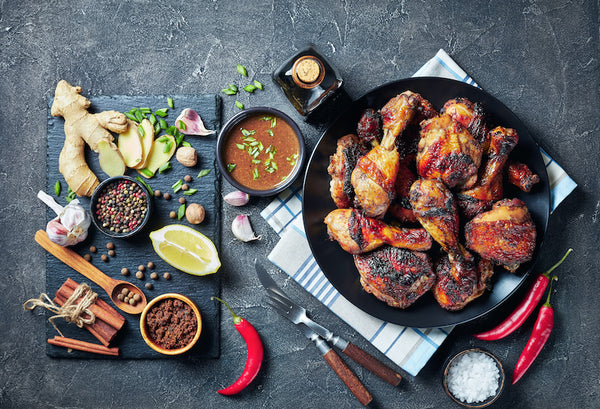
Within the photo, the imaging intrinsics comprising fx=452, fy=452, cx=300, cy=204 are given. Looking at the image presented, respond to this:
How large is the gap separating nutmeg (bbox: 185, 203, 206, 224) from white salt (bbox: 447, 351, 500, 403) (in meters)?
1.88

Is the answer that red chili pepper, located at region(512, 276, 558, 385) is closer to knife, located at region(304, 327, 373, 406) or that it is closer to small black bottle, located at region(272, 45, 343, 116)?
knife, located at region(304, 327, 373, 406)

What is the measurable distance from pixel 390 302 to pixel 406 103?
1166mm

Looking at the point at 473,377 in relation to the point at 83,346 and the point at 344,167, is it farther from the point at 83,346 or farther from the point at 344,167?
the point at 83,346

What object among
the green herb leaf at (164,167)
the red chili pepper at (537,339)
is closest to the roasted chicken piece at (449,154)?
the red chili pepper at (537,339)

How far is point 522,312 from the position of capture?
2910mm

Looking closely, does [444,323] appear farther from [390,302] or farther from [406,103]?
[406,103]

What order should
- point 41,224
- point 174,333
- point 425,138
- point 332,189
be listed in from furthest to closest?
point 41,224 → point 174,333 → point 332,189 → point 425,138

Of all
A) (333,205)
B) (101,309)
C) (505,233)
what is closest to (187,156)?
(333,205)

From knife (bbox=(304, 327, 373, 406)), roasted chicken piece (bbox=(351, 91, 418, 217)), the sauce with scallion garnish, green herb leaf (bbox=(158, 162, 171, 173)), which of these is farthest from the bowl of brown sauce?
knife (bbox=(304, 327, 373, 406))

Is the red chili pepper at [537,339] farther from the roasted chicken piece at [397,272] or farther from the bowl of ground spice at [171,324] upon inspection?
the bowl of ground spice at [171,324]

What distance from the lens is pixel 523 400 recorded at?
3.02 metres

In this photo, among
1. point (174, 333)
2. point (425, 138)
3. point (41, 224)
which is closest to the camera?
point (425, 138)

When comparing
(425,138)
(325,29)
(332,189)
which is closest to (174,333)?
(332,189)

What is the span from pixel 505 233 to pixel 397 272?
2.03 feet
